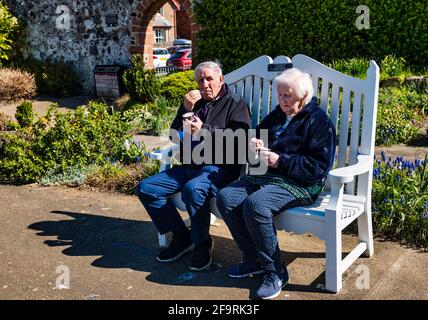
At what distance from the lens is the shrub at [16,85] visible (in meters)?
10.7

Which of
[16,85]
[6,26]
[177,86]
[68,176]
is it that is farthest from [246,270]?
[6,26]

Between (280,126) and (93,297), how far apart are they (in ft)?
5.21

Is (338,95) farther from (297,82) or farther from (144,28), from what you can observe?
(144,28)

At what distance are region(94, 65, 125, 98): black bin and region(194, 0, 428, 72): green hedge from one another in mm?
1862

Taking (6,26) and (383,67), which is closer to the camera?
(383,67)

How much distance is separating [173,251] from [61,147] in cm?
244

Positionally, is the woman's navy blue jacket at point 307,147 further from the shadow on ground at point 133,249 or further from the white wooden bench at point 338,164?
the shadow on ground at point 133,249

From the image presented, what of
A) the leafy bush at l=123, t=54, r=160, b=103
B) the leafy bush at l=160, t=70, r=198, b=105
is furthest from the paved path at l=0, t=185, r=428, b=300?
the leafy bush at l=123, t=54, r=160, b=103

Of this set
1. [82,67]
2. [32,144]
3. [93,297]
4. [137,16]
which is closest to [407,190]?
[93,297]

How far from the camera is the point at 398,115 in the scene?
639 centimetres

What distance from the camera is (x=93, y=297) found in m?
3.04

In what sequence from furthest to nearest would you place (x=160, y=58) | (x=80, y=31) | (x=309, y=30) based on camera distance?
(x=160, y=58), (x=80, y=31), (x=309, y=30)

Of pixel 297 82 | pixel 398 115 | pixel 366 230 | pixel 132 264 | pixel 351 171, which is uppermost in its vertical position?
pixel 297 82

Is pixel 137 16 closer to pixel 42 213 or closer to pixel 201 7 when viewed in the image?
pixel 201 7
